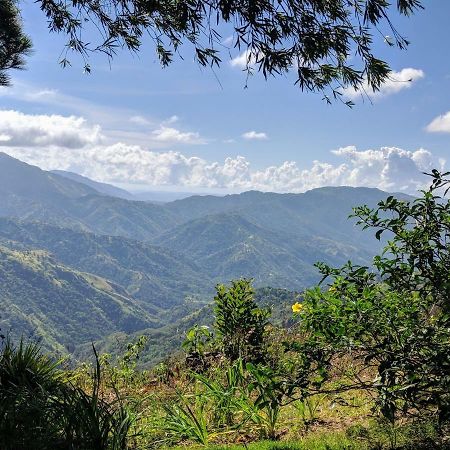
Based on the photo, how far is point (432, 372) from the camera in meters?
3.33

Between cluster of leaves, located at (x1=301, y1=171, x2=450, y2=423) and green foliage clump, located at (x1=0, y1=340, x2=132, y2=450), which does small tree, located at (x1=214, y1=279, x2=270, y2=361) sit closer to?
green foliage clump, located at (x1=0, y1=340, x2=132, y2=450)

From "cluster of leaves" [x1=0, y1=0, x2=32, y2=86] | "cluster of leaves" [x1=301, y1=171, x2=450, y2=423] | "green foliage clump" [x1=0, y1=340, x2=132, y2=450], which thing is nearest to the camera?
"cluster of leaves" [x1=301, y1=171, x2=450, y2=423]

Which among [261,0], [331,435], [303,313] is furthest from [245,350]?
[261,0]

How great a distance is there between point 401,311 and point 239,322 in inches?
188

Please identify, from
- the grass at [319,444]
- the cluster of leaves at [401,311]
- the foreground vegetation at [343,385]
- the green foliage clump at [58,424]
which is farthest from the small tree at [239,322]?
the cluster of leaves at [401,311]

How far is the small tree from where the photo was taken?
812 centimetres

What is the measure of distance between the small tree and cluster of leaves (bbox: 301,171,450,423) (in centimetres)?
420

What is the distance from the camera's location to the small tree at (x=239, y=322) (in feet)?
26.6

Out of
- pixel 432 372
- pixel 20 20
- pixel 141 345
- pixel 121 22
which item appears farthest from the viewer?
pixel 141 345

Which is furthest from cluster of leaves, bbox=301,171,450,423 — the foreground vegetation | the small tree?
the small tree

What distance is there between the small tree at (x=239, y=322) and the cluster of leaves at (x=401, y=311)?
13.8 ft

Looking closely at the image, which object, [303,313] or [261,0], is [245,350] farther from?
[261,0]

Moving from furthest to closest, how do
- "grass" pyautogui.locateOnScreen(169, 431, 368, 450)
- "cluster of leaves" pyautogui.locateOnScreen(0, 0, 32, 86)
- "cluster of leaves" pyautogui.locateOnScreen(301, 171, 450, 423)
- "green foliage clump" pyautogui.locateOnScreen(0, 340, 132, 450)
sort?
1. "cluster of leaves" pyautogui.locateOnScreen(0, 0, 32, 86)
2. "grass" pyautogui.locateOnScreen(169, 431, 368, 450)
3. "green foliage clump" pyautogui.locateOnScreen(0, 340, 132, 450)
4. "cluster of leaves" pyautogui.locateOnScreen(301, 171, 450, 423)

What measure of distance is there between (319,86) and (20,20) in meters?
5.51
